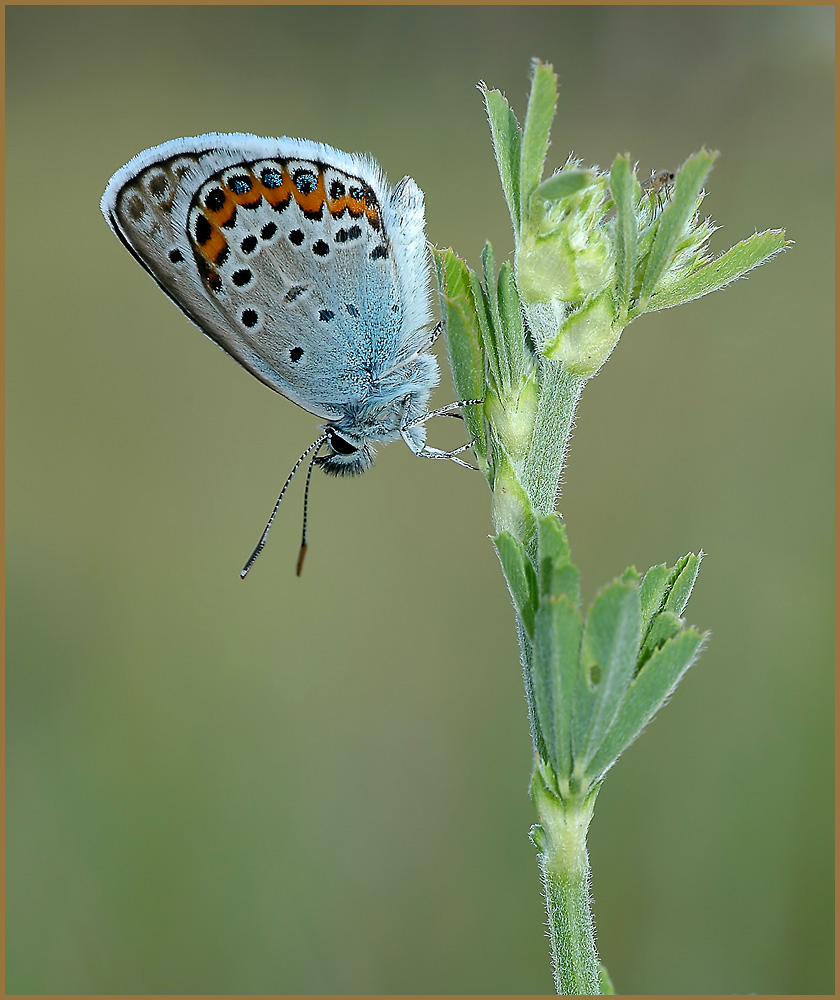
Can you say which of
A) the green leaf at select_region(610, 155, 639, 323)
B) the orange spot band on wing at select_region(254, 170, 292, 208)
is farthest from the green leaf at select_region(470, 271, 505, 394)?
the orange spot band on wing at select_region(254, 170, 292, 208)

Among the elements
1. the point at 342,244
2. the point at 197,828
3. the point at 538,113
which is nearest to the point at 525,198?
the point at 538,113

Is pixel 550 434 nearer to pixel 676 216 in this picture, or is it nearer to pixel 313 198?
pixel 676 216

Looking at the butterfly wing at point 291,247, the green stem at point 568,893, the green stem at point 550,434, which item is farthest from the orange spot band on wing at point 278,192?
the green stem at point 568,893

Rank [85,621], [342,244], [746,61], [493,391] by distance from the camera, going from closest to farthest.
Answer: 1. [493,391]
2. [342,244]
3. [85,621]
4. [746,61]

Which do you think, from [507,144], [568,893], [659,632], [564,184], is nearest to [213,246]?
[507,144]

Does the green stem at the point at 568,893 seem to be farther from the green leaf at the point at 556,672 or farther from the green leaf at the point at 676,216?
the green leaf at the point at 676,216

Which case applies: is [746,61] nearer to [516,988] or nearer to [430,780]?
[430,780]
